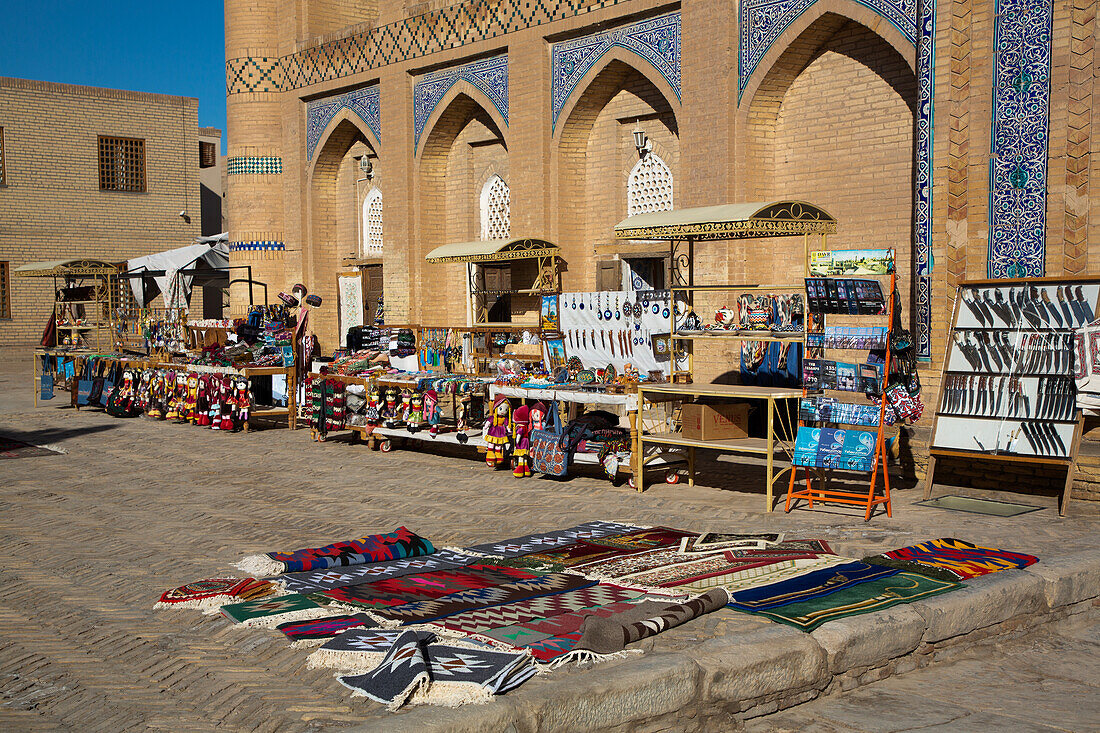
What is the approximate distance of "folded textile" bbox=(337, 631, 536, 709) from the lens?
13.0 feet

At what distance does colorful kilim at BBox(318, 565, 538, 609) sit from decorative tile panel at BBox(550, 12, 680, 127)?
875 centimetres

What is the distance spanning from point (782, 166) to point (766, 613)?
8541 mm

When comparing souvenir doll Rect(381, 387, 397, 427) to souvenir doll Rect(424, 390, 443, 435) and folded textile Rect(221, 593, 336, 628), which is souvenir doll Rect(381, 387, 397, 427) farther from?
folded textile Rect(221, 593, 336, 628)

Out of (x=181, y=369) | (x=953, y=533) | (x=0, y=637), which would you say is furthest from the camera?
(x=181, y=369)

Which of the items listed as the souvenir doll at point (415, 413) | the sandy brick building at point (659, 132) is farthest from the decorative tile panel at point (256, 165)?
the souvenir doll at point (415, 413)

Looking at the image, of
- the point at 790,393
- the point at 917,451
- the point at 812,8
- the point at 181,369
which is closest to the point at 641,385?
the point at 790,393

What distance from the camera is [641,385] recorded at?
9.16 meters

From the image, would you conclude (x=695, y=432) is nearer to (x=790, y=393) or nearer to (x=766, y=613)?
(x=790, y=393)

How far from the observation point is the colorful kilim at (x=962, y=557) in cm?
587

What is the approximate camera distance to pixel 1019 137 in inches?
365

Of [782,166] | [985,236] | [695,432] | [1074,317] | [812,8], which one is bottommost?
[695,432]

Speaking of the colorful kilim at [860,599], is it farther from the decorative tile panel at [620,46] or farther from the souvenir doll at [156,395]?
the souvenir doll at [156,395]

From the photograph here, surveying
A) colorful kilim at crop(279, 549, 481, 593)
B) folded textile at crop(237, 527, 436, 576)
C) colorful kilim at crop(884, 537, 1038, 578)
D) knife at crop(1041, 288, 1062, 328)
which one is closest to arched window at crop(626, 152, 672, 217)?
knife at crop(1041, 288, 1062, 328)

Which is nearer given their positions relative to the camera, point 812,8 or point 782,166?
point 812,8
